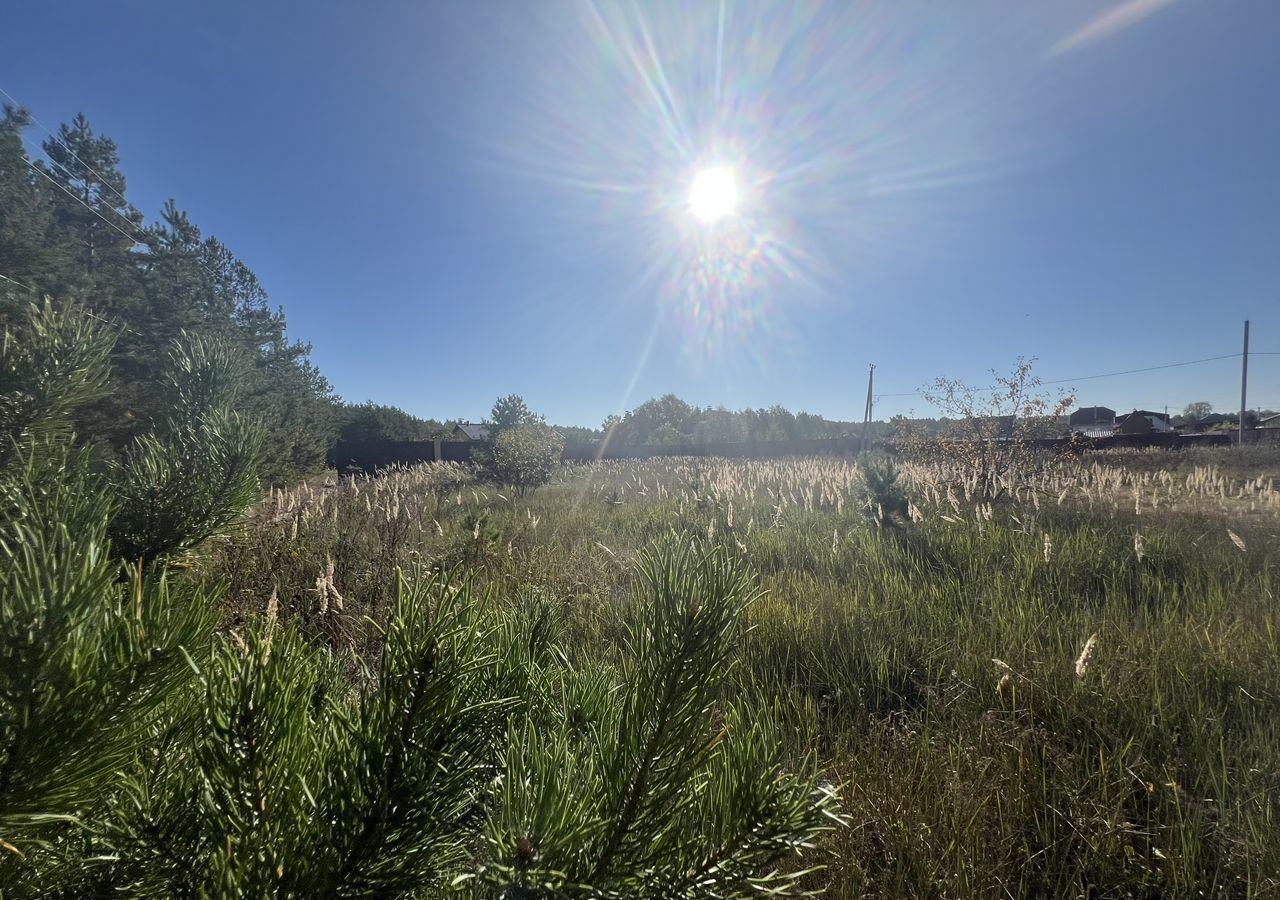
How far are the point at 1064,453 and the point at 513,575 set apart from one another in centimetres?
1228

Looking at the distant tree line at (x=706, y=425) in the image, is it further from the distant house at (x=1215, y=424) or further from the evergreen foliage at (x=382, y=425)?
the distant house at (x=1215, y=424)

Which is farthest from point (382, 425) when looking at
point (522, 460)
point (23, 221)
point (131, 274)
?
point (522, 460)

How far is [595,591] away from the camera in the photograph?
356 centimetres

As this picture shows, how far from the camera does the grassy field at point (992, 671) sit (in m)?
1.34

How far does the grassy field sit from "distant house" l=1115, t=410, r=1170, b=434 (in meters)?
57.4

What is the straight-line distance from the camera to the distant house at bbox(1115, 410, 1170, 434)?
157 ft

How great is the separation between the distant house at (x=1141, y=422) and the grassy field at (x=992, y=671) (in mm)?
57353

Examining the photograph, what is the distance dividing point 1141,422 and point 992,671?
69.3 metres

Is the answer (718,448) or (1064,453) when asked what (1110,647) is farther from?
(718,448)

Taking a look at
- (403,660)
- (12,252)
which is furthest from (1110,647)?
(12,252)

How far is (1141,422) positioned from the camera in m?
49.7

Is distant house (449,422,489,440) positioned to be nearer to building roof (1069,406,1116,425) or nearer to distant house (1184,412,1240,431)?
distant house (1184,412,1240,431)

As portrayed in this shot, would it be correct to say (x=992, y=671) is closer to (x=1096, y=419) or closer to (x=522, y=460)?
(x=522, y=460)

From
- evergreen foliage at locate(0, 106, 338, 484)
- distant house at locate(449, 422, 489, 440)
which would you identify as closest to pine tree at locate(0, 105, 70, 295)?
evergreen foliage at locate(0, 106, 338, 484)
